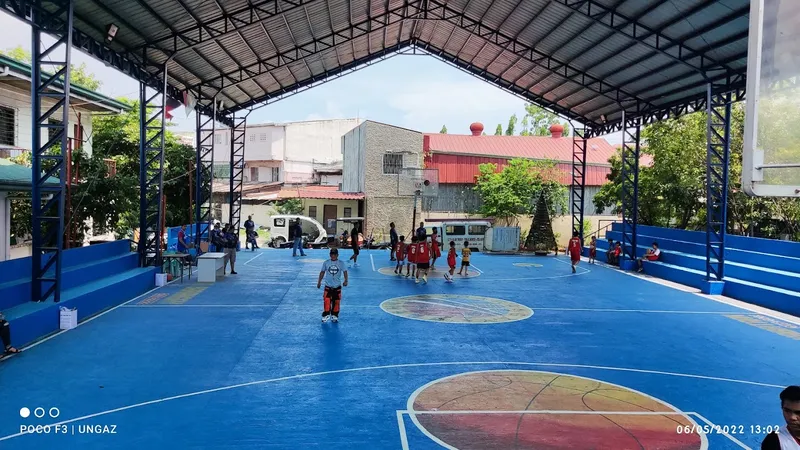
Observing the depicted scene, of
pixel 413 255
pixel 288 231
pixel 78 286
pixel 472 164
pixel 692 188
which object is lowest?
pixel 78 286

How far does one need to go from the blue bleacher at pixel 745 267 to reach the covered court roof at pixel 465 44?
5.26 metres

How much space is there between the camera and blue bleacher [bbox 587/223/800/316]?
609 inches

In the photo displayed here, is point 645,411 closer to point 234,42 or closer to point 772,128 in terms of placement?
point 772,128

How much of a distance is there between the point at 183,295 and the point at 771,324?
15135mm

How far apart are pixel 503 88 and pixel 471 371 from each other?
21397 mm

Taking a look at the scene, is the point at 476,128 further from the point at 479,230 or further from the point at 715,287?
the point at 715,287

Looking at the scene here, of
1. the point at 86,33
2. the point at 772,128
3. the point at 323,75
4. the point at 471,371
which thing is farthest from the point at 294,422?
the point at 323,75

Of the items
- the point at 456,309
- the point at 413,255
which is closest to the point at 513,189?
the point at 413,255

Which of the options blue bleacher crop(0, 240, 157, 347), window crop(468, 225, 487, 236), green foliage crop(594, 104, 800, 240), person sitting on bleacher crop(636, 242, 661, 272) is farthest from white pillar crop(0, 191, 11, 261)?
green foliage crop(594, 104, 800, 240)

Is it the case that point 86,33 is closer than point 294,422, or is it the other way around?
point 294,422

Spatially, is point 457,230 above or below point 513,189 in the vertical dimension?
below

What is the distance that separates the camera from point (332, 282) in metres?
11.9

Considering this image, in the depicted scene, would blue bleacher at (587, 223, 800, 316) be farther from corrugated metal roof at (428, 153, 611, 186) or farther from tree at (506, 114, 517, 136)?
tree at (506, 114, 517, 136)

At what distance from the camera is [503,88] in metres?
27.9
